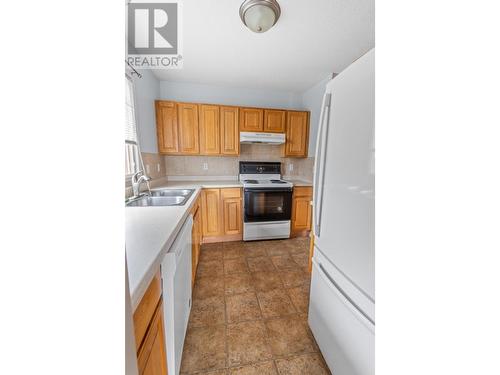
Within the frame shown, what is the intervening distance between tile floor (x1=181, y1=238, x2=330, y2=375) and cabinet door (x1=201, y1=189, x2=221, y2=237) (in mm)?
389

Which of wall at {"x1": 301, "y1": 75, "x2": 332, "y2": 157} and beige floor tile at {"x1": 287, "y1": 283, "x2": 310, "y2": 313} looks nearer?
beige floor tile at {"x1": 287, "y1": 283, "x2": 310, "y2": 313}

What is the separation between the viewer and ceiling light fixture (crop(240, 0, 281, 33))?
55.7 inches

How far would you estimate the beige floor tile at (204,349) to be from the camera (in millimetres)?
1216

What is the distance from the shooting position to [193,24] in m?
1.75

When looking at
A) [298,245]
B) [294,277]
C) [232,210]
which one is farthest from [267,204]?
[294,277]

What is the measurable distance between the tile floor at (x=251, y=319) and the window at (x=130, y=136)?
139cm

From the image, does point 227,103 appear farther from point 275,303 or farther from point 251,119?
point 275,303

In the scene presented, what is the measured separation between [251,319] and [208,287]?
57 cm

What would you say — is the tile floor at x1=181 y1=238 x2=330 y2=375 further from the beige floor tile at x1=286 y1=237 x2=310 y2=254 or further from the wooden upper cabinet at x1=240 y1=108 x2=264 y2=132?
the wooden upper cabinet at x1=240 y1=108 x2=264 y2=132

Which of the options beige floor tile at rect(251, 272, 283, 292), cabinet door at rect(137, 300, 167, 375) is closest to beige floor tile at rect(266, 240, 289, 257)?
beige floor tile at rect(251, 272, 283, 292)

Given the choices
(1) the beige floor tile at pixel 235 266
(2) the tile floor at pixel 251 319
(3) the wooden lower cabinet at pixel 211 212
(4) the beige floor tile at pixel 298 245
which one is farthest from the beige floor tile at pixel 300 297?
(3) the wooden lower cabinet at pixel 211 212

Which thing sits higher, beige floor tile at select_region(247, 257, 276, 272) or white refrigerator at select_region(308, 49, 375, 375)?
Result: white refrigerator at select_region(308, 49, 375, 375)

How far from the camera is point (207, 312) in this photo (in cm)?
163
